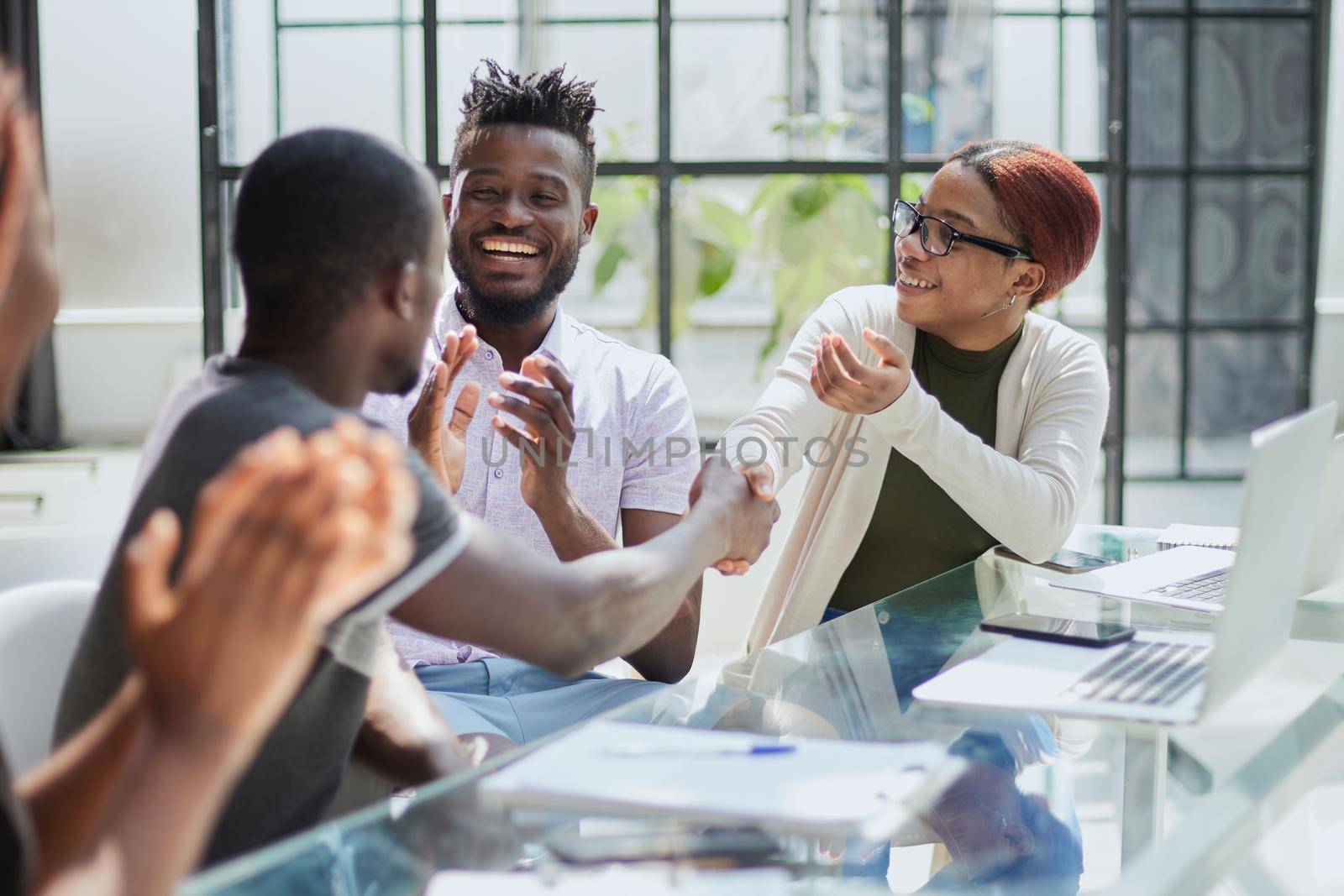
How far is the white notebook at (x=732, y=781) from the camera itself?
94 centimetres

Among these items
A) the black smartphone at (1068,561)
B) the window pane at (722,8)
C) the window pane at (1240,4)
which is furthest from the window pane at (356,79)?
the window pane at (1240,4)

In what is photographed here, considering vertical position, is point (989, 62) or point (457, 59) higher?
point (989, 62)

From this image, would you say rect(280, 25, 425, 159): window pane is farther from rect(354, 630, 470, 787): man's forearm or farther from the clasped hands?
rect(354, 630, 470, 787): man's forearm

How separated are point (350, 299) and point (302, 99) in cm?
285

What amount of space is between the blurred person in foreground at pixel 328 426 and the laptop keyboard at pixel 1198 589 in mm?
886

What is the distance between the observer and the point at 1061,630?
5.03 ft

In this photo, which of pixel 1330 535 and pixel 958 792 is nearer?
pixel 958 792

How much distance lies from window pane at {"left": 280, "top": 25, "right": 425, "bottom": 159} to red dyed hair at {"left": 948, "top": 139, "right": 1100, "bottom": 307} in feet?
6.53

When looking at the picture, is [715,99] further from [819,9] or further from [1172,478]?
[1172,478]

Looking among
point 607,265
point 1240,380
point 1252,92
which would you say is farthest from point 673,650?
point 1252,92

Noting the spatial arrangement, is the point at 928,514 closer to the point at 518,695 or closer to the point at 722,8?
the point at 518,695

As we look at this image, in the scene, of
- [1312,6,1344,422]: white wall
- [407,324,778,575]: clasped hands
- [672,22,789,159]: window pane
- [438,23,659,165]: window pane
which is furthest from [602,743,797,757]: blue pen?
[1312,6,1344,422]: white wall

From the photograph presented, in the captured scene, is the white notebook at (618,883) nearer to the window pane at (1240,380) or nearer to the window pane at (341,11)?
the window pane at (341,11)

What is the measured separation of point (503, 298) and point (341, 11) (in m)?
2.07
